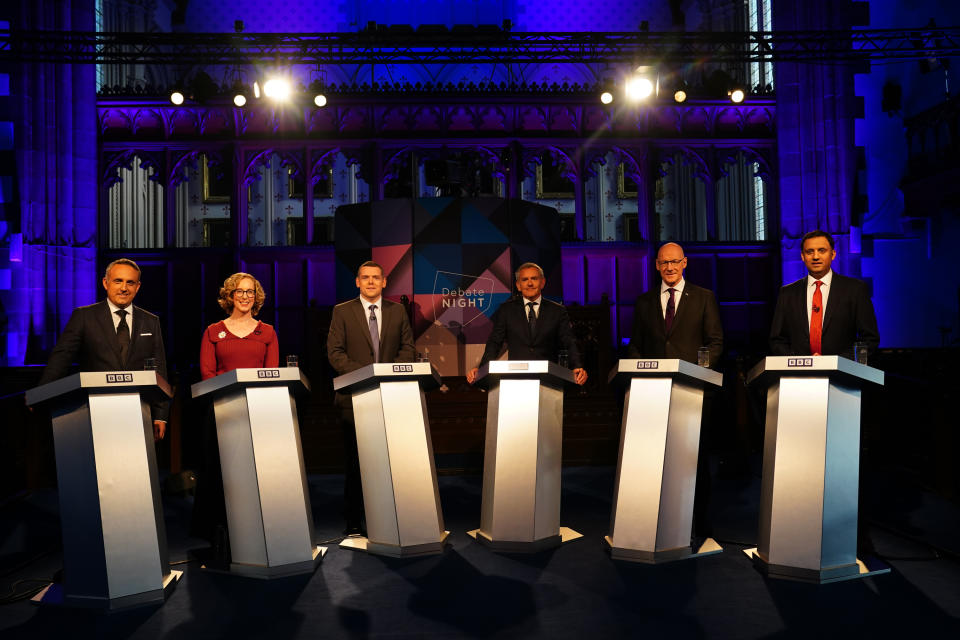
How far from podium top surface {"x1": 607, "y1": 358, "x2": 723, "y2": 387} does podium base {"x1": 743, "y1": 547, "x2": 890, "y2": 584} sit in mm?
886

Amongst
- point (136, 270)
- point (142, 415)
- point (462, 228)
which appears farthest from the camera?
point (462, 228)

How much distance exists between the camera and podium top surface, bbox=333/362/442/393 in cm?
373

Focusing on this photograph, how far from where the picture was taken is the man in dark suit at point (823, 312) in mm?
3674

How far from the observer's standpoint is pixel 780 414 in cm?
345

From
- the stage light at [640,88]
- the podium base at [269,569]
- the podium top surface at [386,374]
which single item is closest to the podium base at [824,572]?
the podium top surface at [386,374]

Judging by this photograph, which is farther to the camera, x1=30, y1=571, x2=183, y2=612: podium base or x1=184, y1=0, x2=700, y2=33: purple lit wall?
x1=184, y1=0, x2=700, y2=33: purple lit wall

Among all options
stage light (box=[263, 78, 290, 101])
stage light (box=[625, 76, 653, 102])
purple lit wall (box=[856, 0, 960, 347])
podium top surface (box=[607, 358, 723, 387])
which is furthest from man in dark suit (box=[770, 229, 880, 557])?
purple lit wall (box=[856, 0, 960, 347])

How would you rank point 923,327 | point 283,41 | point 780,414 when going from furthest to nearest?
1. point 923,327
2. point 283,41
3. point 780,414

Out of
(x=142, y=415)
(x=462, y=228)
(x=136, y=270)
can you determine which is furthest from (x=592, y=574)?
(x=462, y=228)

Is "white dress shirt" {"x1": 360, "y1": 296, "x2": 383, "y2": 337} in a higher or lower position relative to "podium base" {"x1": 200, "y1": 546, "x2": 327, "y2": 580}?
higher

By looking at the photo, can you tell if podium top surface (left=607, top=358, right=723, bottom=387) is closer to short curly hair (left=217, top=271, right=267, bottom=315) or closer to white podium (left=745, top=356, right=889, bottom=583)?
white podium (left=745, top=356, right=889, bottom=583)

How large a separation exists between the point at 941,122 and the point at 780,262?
272cm

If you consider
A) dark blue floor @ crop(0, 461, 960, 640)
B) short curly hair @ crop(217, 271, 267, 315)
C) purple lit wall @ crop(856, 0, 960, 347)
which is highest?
purple lit wall @ crop(856, 0, 960, 347)

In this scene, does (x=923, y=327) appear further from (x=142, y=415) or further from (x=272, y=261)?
(x=142, y=415)
